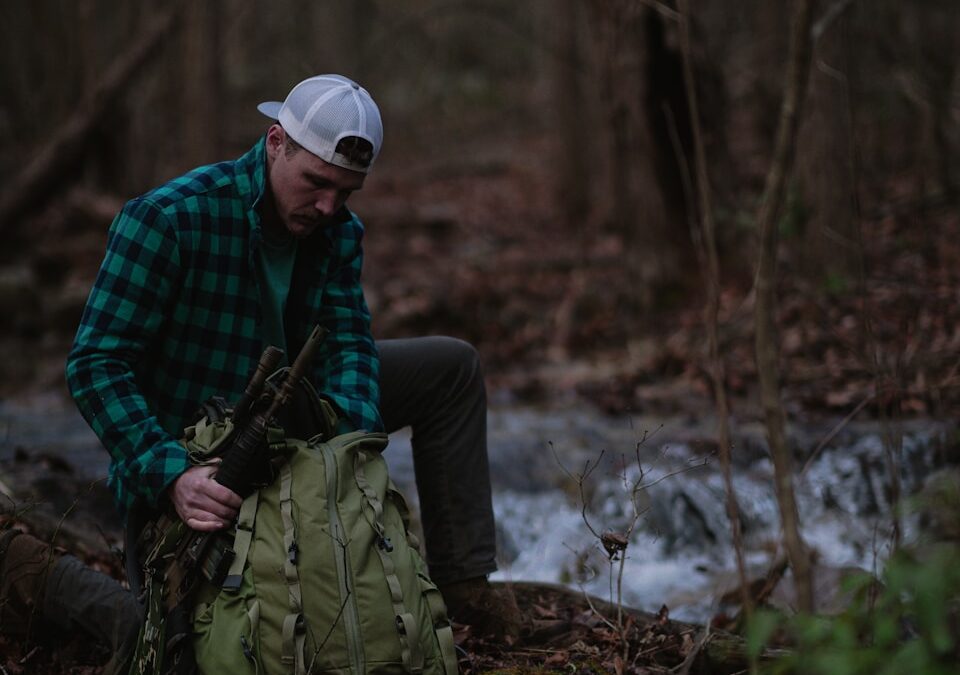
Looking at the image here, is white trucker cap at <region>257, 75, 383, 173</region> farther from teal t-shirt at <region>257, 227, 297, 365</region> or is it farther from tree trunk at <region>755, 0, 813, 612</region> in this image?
tree trunk at <region>755, 0, 813, 612</region>

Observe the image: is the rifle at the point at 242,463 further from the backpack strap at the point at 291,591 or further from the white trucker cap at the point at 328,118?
the white trucker cap at the point at 328,118

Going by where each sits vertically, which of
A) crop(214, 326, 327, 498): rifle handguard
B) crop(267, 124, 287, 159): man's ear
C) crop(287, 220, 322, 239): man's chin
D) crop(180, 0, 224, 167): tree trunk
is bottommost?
crop(214, 326, 327, 498): rifle handguard

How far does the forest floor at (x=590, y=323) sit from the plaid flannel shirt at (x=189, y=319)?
0.81m

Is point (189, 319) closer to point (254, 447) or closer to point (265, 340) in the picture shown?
point (265, 340)

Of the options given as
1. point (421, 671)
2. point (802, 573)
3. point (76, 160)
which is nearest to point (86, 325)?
point (421, 671)

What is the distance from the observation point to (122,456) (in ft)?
8.95

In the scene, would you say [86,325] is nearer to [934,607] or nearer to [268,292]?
[268,292]

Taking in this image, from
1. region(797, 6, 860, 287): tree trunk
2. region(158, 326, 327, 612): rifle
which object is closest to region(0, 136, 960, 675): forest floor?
region(797, 6, 860, 287): tree trunk

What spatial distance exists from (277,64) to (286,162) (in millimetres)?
27120

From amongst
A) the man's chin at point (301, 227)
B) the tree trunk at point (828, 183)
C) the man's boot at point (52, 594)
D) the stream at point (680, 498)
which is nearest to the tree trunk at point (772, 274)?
the man's chin at point (301, 227)

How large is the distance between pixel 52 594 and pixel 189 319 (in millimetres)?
962

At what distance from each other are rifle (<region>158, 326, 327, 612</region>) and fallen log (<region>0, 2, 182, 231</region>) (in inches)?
419

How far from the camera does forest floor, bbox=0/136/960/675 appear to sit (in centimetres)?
334

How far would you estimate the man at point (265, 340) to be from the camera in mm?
2738
